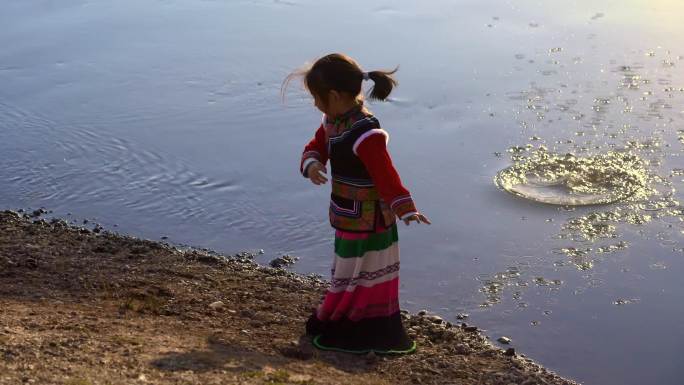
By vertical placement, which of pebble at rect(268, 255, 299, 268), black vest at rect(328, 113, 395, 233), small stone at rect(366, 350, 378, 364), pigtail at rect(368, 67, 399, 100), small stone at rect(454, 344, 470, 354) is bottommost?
pebble at rect(268, 255, 299, 268)

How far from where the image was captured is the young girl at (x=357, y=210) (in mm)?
5070

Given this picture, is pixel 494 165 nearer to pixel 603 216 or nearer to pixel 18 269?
pixel 603 216

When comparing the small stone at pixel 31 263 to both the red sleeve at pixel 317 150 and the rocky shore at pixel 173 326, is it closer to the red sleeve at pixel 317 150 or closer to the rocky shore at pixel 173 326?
the rocky shore at pixel 173 326

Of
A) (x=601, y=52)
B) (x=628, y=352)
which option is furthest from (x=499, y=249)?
(x=601, y=52)

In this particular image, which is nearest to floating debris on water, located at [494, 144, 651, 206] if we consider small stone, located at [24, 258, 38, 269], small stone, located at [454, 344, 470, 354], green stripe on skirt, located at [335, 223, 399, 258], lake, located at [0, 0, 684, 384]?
lake, located at [0, 0, 684, 384]

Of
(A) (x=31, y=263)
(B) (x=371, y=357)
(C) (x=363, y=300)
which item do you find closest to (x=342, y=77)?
(C) (x=363, y=300)

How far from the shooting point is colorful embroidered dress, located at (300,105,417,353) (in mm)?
5082

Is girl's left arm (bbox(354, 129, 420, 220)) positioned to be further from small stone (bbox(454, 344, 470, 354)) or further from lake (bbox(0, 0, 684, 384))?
lake (bbox(0, 0, 684, 384))

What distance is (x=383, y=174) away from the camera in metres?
5.05

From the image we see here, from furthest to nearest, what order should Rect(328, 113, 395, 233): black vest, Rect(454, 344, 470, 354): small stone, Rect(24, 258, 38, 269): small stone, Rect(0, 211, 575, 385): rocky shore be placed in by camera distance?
1. Rect(24, 258, 38, 269): small stone
2. Rect(454, 344, 470, 354): small stone
3. Rect(328, 113, 395, 233): black vest
4. Rect(0, 211, 575, 385): rocky shore

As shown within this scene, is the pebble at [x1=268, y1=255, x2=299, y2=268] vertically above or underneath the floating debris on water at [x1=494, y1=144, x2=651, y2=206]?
underneath

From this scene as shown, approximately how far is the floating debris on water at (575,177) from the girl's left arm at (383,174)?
299 cm

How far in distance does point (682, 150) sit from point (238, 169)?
3.44 m

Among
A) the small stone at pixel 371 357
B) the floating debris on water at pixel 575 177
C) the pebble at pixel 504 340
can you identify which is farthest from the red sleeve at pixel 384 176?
the floating debris on water at pixel 575 177
